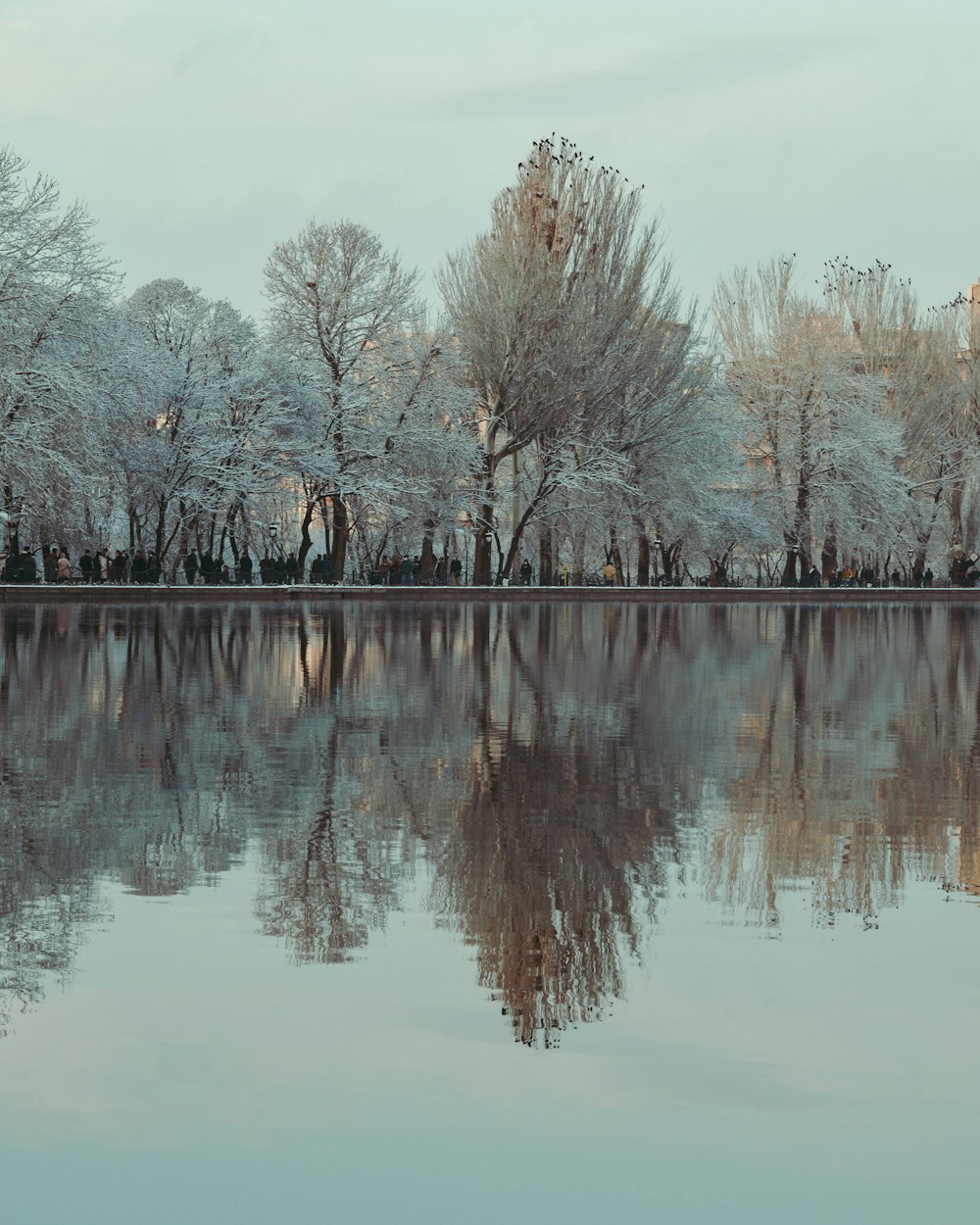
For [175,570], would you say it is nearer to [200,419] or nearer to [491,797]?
[200,419]

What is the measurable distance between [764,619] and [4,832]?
39.1 metres

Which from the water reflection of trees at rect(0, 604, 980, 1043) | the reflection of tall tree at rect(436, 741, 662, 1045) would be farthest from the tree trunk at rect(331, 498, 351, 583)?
the reflection of tall tree at rect(436, 741, 662, 1045)

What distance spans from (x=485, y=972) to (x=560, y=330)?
59298mm

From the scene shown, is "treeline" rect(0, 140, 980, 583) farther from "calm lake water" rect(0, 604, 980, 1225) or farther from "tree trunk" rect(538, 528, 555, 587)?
"calm lake water" rect(0, 604, 980, 1225)

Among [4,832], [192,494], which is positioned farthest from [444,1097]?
[192,494]

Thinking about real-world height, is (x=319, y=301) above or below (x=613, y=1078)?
above

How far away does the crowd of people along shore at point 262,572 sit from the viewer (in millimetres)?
60312

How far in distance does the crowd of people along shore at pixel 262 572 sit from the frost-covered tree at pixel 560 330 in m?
3.90

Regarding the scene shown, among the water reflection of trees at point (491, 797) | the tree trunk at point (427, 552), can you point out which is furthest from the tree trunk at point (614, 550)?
the water reflection of trees at point (491, 797)

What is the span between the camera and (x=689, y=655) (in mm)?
28312

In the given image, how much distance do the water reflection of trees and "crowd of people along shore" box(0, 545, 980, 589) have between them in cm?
3577

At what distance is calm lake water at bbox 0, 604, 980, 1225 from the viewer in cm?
442

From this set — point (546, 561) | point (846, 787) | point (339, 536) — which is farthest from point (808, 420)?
point (846, 787)

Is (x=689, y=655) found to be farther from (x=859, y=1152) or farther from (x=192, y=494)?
(x=192, y=494)
